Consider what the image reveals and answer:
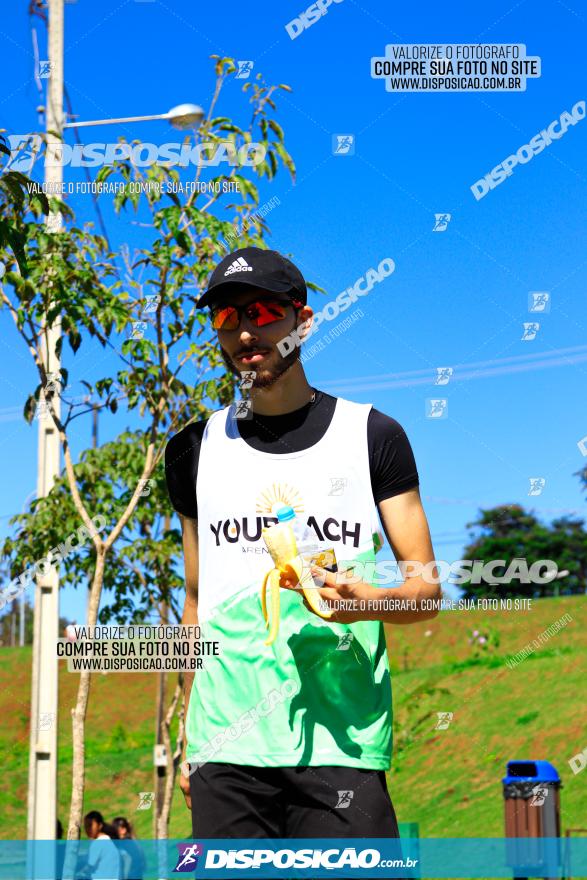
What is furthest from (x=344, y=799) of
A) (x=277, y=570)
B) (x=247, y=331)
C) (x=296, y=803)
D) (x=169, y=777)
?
(x=169, y=777)

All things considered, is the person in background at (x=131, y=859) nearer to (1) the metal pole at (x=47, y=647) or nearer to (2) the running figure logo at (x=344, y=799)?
(1) the metal pole at (x=47, y=647)

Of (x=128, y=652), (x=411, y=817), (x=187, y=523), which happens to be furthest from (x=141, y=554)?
(x=411, y=817)

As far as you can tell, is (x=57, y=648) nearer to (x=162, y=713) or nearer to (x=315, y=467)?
(x=162, y=713)

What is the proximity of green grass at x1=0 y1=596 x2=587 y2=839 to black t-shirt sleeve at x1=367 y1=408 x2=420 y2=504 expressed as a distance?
6786 mm

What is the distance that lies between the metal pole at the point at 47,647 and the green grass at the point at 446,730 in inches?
11.6

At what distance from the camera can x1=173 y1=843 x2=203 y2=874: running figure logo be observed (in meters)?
2.82

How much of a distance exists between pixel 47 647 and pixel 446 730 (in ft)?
36.4

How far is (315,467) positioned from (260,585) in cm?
32

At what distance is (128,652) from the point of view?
21.3 feet

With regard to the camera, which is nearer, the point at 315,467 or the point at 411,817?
the point at 315,467

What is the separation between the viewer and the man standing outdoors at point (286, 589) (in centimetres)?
275

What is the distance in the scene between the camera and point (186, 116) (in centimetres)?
817

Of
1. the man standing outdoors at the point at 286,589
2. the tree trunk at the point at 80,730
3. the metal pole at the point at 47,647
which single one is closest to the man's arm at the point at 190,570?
the man standing outdoors at the point at 286,589

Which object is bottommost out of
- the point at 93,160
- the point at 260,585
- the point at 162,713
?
the point at 162,713
